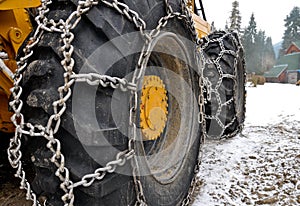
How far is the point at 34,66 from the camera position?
121 centimetres

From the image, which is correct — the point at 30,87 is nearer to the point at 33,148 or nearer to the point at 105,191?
the point at 33,148

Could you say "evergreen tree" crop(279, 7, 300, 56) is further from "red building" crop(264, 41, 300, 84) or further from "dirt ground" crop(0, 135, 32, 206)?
"dirt ground" crop(0, 135, 32, 206)

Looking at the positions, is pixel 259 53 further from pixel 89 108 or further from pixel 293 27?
pixel 89 108

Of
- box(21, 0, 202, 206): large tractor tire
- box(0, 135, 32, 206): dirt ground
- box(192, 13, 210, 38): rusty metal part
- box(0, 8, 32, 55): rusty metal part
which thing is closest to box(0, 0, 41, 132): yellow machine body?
box(0, 8, 32, 55): rusty metal part

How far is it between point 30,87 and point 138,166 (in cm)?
58

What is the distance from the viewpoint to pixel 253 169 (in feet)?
9.43

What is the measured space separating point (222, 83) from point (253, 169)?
3.84 feet

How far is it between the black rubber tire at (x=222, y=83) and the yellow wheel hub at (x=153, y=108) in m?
1.80

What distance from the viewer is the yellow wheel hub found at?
170cm

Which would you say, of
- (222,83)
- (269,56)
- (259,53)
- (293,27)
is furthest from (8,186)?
(269,56)

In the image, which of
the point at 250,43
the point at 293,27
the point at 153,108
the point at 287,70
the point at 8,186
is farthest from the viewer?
the point at 293,27

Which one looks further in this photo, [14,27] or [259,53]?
[259,53]

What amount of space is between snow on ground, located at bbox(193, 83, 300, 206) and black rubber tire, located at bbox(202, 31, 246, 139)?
193mm

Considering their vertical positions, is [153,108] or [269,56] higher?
[269,56]
